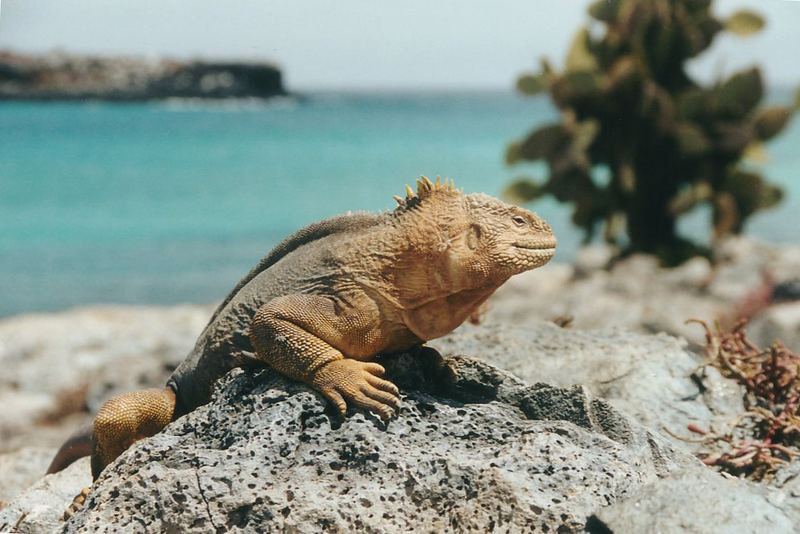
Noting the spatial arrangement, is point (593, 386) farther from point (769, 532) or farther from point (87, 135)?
point (87, 135)

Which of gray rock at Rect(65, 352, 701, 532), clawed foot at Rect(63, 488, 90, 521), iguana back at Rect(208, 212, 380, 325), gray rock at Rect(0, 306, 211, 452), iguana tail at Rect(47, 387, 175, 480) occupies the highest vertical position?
iguana back at Rect(208, 212, 380, 325)

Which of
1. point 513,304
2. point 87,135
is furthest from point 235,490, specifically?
point 87,135

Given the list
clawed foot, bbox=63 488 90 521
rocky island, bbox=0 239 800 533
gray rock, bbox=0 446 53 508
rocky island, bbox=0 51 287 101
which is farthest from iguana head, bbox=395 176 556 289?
rocky island, bbox=0 51 287 101

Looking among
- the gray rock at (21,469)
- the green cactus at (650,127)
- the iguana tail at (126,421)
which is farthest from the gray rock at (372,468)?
the green cactus at (650,127)

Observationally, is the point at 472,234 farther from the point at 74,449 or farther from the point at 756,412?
the point at 74,449

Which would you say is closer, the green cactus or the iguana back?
the iguana back

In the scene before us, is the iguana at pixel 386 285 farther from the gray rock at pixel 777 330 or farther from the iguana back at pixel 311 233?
the gray rock at pixel 777 330

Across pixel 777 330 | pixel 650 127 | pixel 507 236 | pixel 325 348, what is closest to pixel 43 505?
pixel 325 348

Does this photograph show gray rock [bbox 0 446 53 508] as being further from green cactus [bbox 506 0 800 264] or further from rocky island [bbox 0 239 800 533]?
green cactus [bbox 506 0 800 264]
